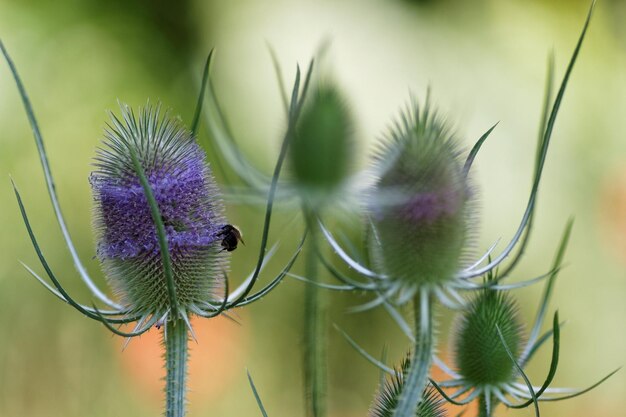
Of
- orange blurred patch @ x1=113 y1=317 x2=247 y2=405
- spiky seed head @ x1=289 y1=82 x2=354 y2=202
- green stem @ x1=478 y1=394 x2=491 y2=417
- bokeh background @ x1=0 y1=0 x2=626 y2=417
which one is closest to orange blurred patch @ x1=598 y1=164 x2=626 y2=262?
bokeh background @ x1=0 y1=0 x2=626 y2=417

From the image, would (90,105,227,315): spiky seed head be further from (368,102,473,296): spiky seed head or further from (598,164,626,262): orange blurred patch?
(598,164,626,262): orange blurred patch

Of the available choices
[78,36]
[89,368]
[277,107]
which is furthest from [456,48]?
[89,368]

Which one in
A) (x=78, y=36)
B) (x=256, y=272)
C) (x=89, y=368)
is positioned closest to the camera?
(x=256, y=272)

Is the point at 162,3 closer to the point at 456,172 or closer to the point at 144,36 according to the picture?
the point at 144,36

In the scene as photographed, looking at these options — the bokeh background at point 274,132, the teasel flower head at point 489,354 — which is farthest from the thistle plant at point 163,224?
the bokeh background at point 274,132

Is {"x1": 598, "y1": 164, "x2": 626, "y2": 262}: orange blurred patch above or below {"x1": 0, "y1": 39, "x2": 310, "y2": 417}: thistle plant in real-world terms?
above

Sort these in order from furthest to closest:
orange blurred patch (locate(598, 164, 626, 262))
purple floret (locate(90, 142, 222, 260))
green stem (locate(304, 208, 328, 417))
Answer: orange blurred patch (locate(598, 164, 626, 262)) < purple floret (locate(90, 142, 222, 260)) < green stem (locate(304, 208, 328, 417))
